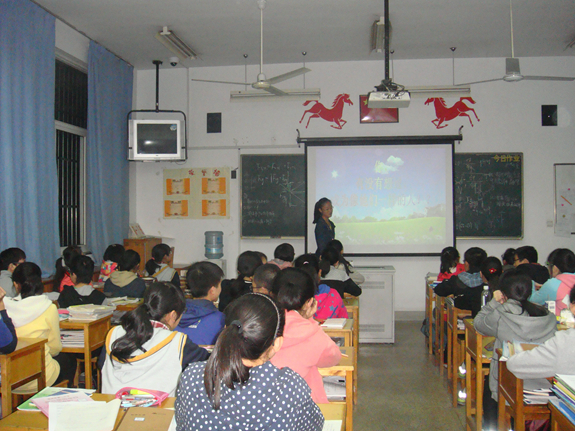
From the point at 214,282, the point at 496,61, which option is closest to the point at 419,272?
the point at 496,61

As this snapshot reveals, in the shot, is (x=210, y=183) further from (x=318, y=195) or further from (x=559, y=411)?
(x=559, y=411)

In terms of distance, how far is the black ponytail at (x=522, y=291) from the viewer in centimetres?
239

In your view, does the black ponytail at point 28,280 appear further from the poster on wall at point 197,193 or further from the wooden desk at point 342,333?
the poster on wall at point 197,193

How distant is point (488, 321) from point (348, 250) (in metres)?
3.50

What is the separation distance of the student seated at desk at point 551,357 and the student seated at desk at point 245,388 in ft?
3.64

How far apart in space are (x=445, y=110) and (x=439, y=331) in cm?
301

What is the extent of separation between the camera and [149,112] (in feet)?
20.6

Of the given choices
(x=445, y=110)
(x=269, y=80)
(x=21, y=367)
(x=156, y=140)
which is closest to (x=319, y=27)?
(x=269, y=80)

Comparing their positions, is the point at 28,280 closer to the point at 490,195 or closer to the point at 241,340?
the point at 241,340

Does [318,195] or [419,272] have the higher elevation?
[318,195]

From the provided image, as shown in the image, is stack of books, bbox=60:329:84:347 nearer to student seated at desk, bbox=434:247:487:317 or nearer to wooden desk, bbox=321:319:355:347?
wooden desk, bbox=321:319:355:347

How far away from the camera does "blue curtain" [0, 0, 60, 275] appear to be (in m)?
3.93

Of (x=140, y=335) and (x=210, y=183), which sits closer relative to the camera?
(x=140, y=335)

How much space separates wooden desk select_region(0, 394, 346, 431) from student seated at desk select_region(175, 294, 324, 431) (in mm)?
333
